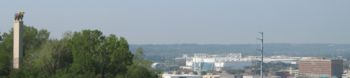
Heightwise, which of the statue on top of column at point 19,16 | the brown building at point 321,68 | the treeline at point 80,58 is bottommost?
the brown building at point 321,68

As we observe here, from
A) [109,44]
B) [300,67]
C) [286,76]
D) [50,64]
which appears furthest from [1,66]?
[300,67]

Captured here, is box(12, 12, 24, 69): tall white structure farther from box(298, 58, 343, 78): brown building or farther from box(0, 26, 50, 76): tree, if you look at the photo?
box(298, 58, 343, 78): brown building

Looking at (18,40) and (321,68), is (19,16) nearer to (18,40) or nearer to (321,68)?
(18,40)

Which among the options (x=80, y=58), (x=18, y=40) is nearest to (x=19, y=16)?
(x=18, y=40)

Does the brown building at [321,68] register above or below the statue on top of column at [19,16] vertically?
below

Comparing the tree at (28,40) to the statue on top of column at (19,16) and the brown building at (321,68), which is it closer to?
the statue on top of column at (19,16)

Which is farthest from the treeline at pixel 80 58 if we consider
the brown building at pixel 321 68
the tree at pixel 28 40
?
the brown building at pixel 321 68

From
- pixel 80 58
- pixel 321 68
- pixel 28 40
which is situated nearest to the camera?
pixel 80 58

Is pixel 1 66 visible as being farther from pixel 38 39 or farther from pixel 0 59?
pixel 38 39
